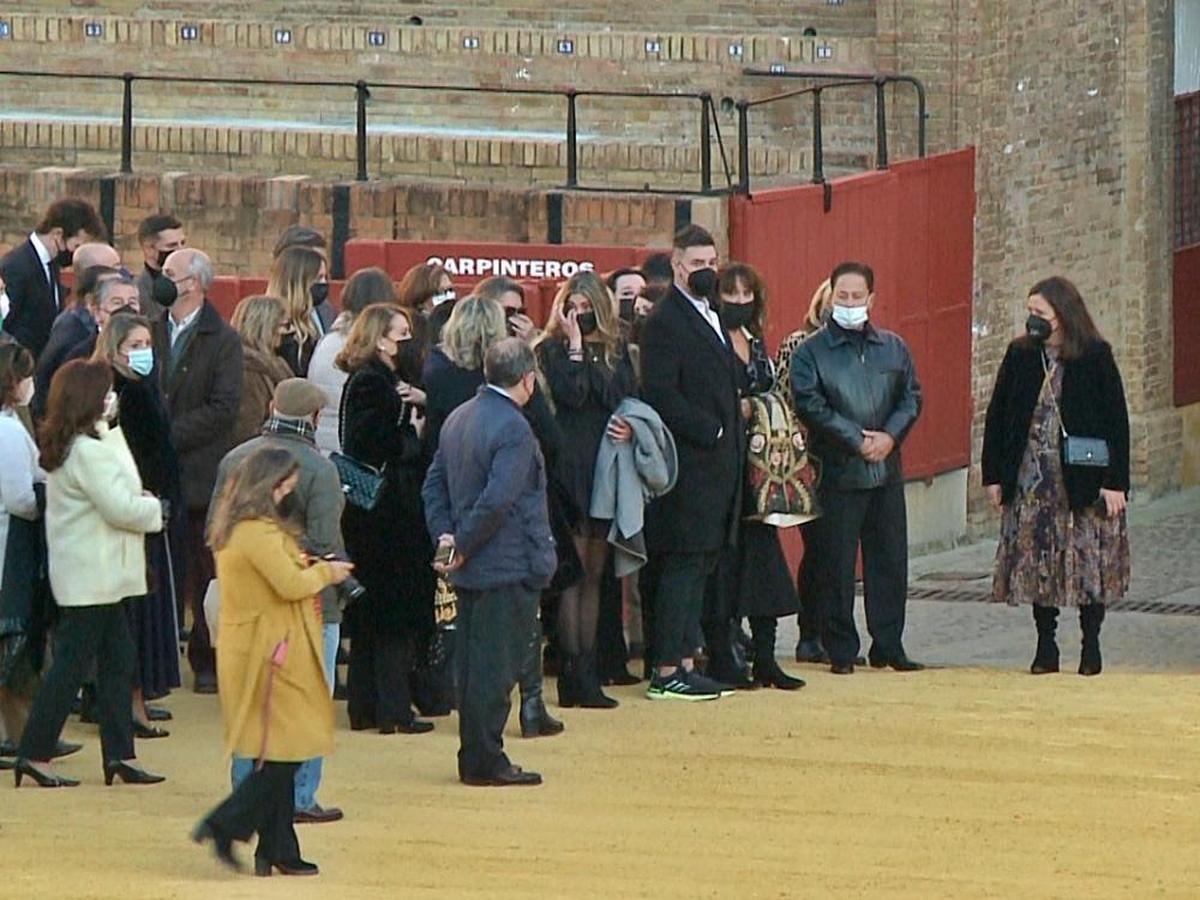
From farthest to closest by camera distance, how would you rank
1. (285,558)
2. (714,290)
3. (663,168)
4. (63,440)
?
1. (663,168)
2. (714,290)
3. (63,440)
4. (285,558)

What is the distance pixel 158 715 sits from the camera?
12922mm

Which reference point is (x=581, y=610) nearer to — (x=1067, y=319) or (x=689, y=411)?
(x=689, y=411)

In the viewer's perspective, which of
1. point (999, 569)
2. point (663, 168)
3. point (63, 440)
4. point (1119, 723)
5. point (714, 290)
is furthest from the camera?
point (663, 168)

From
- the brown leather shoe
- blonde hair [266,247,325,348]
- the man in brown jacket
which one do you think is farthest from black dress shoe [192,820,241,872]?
blonde hair [266,247,325,348]

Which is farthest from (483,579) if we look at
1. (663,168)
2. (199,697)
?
(663,168)

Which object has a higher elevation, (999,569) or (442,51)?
(442,51)

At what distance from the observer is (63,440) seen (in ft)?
37.1

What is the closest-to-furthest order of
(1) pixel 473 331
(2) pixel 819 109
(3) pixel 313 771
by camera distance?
(3) pixel 313 771 → (1) pixel 473 331 → (2) pixel 819 109

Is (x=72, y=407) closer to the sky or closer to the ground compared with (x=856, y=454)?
closer to the sky

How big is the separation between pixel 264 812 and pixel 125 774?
5.46 feet

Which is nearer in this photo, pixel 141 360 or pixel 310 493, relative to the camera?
pixel 310 493

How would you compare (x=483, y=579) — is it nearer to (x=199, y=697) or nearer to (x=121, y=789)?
(x=121, y=789)

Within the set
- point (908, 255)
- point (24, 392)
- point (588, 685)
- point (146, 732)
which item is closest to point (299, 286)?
point (588, 685)

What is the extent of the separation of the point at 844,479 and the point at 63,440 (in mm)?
4230
